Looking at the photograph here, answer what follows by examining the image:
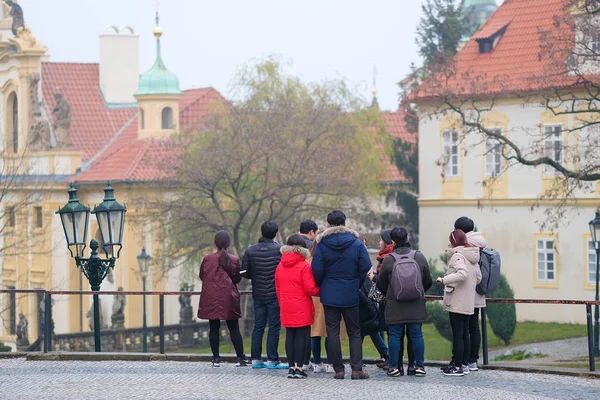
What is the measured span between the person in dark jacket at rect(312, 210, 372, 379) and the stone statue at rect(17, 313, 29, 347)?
1414 inches

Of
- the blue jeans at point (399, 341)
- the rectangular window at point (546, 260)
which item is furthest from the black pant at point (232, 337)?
the rectangular window at point (546, 260)

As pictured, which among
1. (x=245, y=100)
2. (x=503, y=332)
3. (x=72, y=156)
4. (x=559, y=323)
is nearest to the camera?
(x=503, y=332)

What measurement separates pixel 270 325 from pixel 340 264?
5.21 feet

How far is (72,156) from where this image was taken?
58844 mm

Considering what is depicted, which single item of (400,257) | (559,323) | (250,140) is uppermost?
(250,140)

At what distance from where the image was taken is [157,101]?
58406 millimetres

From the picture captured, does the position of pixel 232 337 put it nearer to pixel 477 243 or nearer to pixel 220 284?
pixel 220 284

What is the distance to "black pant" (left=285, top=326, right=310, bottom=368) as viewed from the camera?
16125mm

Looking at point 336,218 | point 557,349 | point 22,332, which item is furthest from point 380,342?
point 22,332

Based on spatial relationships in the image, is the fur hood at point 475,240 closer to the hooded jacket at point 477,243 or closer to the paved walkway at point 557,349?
the hooded jacket at point 477,243

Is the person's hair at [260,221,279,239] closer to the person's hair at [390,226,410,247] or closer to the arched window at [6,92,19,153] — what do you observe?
the person's hair at [390,226,410,247]

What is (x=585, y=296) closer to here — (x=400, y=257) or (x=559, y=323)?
(x=559, y=323)

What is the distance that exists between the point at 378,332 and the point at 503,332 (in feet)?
61.9

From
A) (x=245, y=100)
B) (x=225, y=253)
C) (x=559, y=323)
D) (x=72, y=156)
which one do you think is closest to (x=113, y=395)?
(x=225, y=253)
